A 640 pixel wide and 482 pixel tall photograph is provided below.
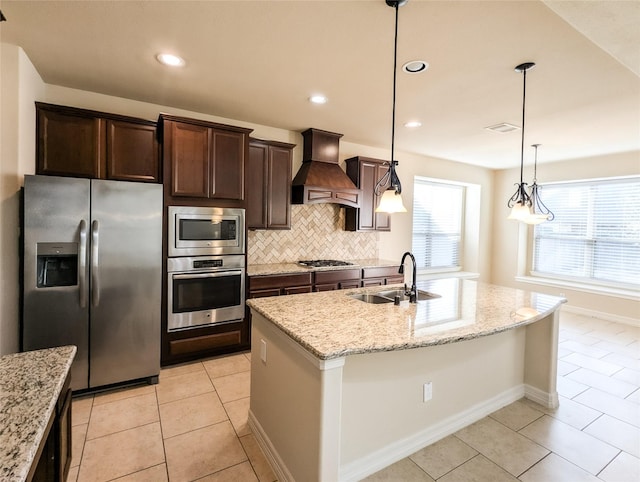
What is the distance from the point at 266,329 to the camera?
6.77 feet

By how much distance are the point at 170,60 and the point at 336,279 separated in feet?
9.04

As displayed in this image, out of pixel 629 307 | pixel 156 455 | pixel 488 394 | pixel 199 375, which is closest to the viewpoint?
pixel 156 455

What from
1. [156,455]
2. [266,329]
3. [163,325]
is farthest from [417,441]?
[163,325]

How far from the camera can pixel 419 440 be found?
2086 mm

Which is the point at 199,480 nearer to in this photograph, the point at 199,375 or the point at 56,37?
the point at 199,375

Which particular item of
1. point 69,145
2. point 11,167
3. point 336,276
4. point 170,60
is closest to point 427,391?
point 336,276

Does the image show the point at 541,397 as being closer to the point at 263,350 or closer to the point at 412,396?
the point at 412,396

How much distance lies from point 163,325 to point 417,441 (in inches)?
93.0

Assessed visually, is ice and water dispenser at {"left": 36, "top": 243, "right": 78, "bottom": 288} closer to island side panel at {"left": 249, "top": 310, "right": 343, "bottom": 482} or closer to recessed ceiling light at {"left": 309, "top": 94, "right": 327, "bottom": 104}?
island side panel at {"left": 249, "top": 310, "right": 343, "bottom": 482}

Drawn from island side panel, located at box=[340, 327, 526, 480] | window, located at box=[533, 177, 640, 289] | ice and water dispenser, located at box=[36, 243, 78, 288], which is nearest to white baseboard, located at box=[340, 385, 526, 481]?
island side panel, located at box=[340, 327, 526, 480]

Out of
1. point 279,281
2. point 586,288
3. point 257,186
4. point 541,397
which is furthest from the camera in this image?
point 586,288

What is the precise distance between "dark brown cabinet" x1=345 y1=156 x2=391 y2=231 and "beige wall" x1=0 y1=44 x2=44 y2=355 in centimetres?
349

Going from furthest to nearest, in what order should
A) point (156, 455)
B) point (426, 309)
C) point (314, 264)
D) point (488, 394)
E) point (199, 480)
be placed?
point (314, 264) < point (488, 394) < point (426, 309) < point (156, 455) < point (199, 480)

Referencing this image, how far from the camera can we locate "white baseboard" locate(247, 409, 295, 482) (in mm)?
1804
